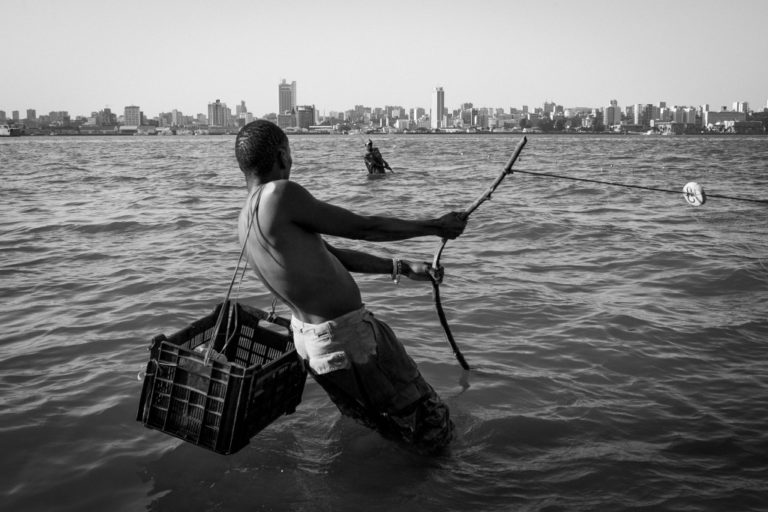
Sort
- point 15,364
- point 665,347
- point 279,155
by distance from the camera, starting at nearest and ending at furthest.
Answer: point 279,155 < point 15,364 < point 665,347

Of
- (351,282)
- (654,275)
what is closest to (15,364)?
(351,282)

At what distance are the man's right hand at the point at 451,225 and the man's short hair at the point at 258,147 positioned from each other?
110 centimetres

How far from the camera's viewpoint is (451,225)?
14.3 ft

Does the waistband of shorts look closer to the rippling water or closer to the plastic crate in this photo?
the plastic crate

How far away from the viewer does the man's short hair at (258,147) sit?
3.92m

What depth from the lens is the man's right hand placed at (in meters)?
4.32

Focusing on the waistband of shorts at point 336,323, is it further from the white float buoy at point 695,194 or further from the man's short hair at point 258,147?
the white float buoy at point 695,194

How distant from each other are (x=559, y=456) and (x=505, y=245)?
7648 millimetres

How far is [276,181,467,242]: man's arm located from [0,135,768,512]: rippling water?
164cm

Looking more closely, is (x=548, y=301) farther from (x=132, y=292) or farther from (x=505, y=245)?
(x=132, y=292)

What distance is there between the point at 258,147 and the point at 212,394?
57.0 inches

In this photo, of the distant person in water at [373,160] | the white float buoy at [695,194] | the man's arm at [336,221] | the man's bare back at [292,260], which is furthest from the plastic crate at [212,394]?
the distant person in water at [373,160]

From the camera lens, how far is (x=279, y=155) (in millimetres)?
3977

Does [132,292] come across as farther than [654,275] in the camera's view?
No
